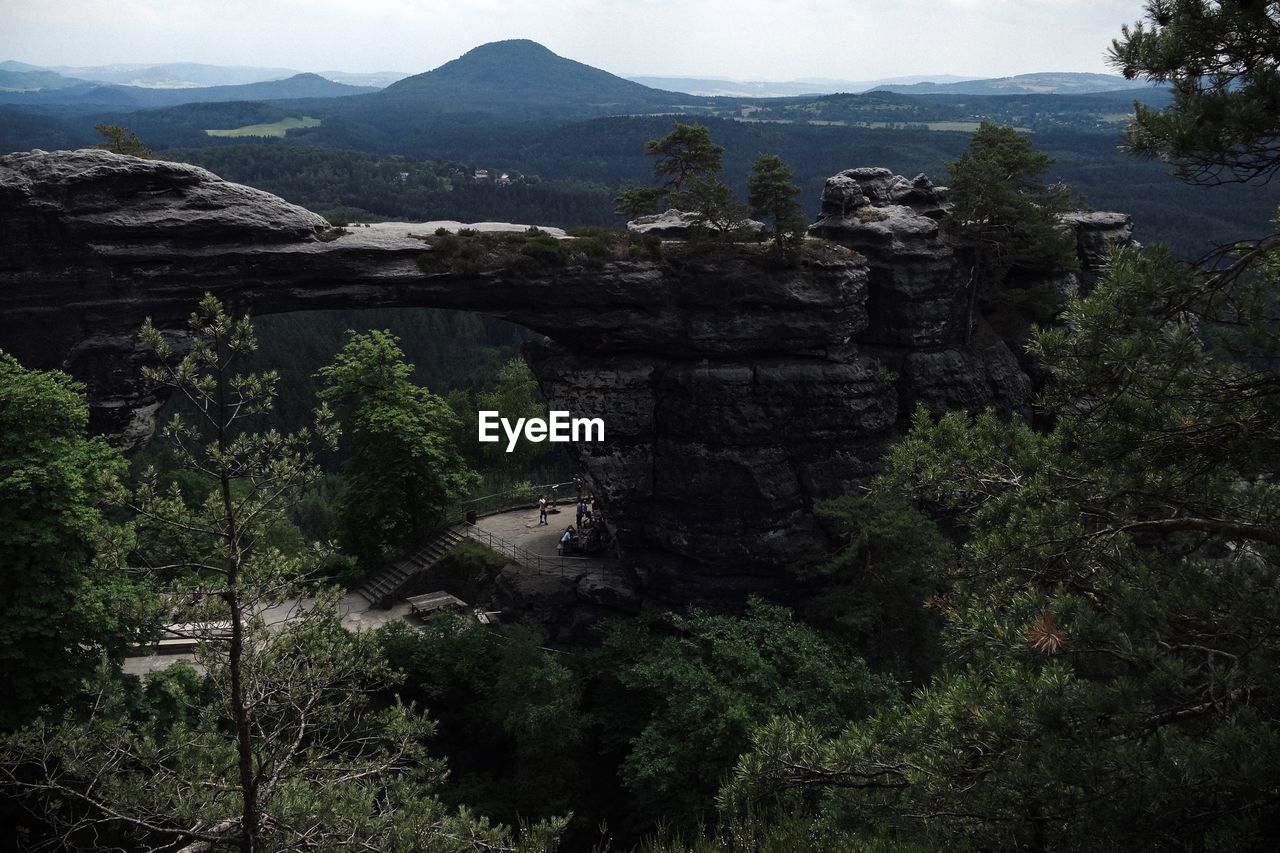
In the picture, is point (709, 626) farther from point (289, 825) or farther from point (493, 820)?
point (289, 825)

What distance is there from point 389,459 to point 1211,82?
3310 centimetres

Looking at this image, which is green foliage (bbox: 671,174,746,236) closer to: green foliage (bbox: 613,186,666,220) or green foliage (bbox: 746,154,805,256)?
green foliage (bbox: 746,154,805,256)

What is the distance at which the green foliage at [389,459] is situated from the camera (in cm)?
3747

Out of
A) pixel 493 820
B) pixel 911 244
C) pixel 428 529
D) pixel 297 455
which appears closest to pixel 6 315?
pixel 428 529

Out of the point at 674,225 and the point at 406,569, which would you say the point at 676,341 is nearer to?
the point at 674,225

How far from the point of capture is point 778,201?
32375 mm

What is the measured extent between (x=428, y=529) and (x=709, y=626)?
52.8ft

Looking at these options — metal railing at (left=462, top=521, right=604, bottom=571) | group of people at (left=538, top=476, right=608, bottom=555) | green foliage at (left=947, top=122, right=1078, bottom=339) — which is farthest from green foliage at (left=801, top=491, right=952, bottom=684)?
green foliage at (left=947, top=122, right=1078, bottom=339)

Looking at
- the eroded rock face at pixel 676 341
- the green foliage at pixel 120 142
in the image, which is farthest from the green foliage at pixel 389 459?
the green foliage at pixel 120 142

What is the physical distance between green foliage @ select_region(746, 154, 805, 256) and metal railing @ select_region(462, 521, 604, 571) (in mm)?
14487

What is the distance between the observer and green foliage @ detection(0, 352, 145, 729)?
2025 cm

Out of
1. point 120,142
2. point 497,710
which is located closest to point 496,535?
point 497,710

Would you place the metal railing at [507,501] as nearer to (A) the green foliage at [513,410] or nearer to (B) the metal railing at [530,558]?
(B) the metal railing at [530,558]

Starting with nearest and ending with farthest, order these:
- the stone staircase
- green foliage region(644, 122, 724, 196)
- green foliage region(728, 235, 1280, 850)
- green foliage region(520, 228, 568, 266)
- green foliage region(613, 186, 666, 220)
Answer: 1. green foliage region(728, 235, 1280, 850)
2. green foliage region(520, 228, 568, 266)
3. green foliage region(644, 122, 724, 196)
4. the stone staircase
5. green foliage region(613, 186, 666, 220)
